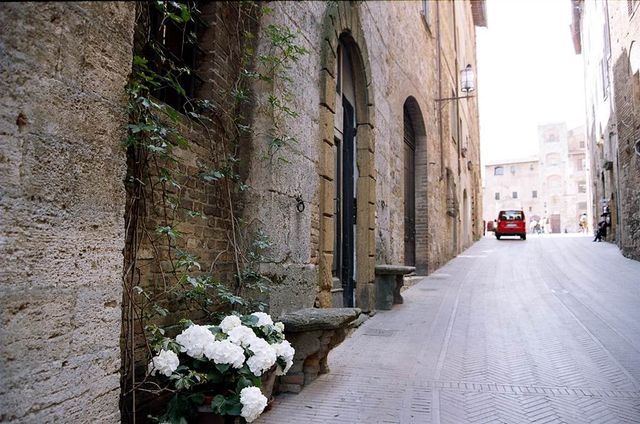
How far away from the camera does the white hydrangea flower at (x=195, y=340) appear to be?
105 inches

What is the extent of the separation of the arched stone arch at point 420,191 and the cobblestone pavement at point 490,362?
2.96 m

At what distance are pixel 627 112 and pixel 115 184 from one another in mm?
15025

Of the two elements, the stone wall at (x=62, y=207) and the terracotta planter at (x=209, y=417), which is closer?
the stone wall at (x=62, y=207)

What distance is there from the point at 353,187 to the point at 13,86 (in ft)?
17.9

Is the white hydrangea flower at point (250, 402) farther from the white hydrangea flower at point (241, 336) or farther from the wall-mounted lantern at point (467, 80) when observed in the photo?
the wall-mounted lantern at point (467, 80)

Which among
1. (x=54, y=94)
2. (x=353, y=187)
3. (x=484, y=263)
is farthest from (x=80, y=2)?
(x=484, y=263)

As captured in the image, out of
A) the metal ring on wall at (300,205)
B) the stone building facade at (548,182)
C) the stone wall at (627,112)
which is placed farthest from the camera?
the stone building facade at (548,182)

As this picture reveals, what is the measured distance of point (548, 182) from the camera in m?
47.0

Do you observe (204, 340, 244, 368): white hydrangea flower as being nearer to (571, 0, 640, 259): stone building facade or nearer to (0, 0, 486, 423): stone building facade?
(0, 0, 486, 423): stone building facade

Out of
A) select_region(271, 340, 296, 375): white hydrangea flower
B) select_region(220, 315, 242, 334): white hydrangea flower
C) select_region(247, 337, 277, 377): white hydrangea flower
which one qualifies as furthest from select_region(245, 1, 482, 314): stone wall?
select_region(247, 337, 277, 377): white hydrangea flower

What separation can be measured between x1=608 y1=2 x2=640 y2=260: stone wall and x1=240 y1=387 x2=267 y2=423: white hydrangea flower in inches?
501

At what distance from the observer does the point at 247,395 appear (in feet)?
8.39

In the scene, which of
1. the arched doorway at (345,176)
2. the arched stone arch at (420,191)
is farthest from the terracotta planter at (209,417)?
the arched stone arch at (420,191)

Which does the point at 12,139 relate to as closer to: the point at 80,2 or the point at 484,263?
the point at 80,2
